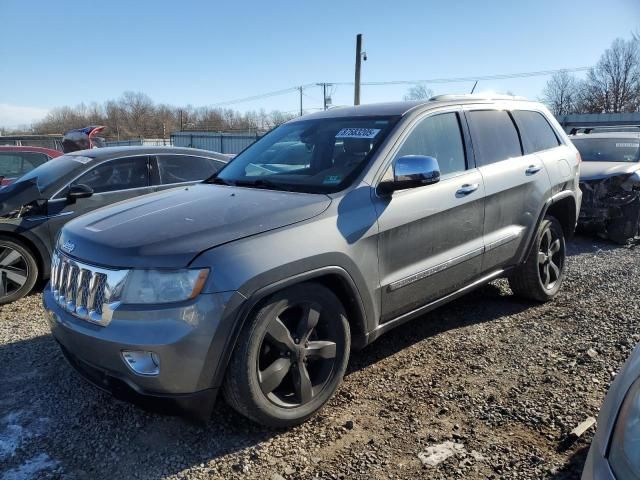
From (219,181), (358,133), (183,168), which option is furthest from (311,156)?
(183,168)

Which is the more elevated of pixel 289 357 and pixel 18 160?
pixel 18 160

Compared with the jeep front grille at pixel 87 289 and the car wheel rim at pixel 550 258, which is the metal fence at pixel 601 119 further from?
the jeep front grille at pixel 87 289

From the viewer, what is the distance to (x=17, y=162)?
8.45 metres

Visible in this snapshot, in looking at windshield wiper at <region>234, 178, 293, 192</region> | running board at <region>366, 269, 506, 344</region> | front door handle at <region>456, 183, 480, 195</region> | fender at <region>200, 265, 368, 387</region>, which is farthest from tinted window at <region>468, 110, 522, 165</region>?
fender at <region>200, 265, 368, 387</region>

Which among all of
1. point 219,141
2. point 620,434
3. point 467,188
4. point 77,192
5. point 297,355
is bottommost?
point 219,141

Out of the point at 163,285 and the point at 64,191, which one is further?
the point at 64,191

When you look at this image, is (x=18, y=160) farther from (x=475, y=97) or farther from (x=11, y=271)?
(x=475, y=97)

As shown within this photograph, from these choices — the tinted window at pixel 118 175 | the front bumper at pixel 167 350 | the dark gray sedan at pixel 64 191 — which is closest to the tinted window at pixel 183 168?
the dark gray sedan at pixel 64 191

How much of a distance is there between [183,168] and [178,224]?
394cm

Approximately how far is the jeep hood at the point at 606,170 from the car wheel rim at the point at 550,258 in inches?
134

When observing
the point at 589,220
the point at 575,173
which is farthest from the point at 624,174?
the point at 575,173

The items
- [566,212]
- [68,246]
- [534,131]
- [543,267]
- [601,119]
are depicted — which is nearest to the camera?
[68,246]

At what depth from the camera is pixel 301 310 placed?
286cm

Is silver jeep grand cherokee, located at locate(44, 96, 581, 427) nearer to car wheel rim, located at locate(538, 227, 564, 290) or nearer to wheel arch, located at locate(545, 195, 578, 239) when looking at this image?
car wheel rim, located at locate(538, 227, 564, 290)
